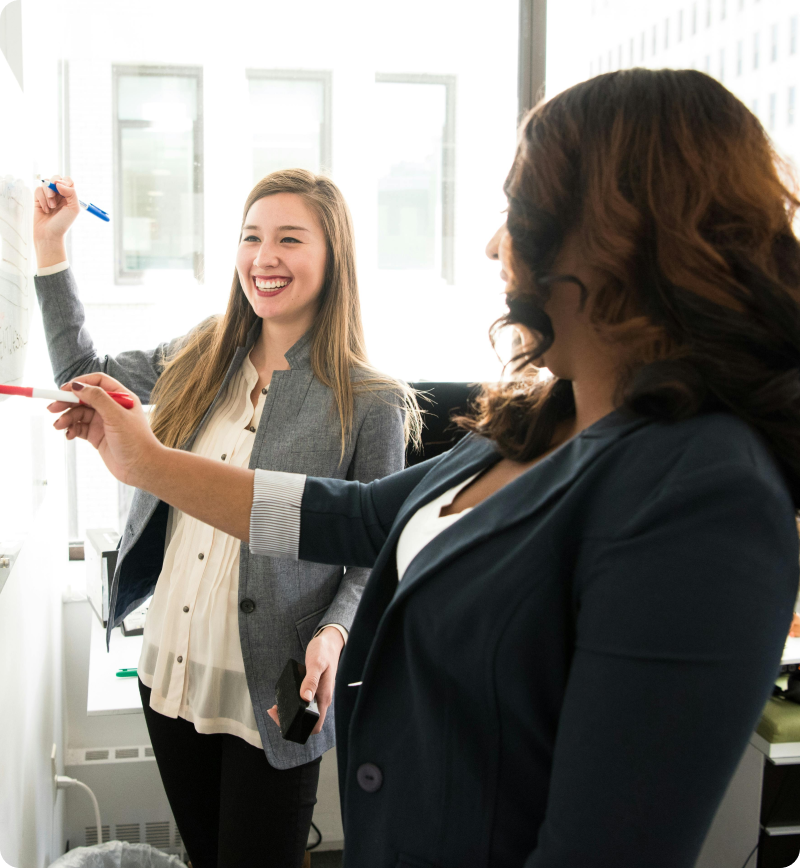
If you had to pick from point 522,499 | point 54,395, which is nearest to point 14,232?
point 54,395

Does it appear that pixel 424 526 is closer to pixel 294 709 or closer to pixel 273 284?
pixel 294 709

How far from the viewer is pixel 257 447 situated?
130cm

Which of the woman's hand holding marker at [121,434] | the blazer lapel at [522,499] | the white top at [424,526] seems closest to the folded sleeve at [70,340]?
the woman's hand holding marker at [121,434]

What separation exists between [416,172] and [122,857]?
2.38 meters

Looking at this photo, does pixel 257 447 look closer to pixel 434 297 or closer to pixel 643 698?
pixel 643 698

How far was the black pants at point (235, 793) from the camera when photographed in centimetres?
124

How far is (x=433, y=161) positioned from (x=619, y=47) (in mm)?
837

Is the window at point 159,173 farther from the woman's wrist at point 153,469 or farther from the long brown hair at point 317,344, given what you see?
the woman's wrist at point 153,469

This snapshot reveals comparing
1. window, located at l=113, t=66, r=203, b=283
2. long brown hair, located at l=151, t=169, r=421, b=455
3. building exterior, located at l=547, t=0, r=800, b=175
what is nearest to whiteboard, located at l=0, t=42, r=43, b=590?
long brown hair, located at l=151, t=169, r=421, b=455

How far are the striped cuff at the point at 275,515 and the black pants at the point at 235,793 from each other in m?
0.49

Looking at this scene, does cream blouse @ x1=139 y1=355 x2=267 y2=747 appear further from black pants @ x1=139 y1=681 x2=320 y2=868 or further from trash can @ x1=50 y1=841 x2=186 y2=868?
trash can @ x1=50 y1=841 x2=186 y2=868

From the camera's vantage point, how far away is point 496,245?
0.76 m

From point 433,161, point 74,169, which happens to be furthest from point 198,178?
point 433,161

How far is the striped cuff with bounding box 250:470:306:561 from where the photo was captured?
95 cm
